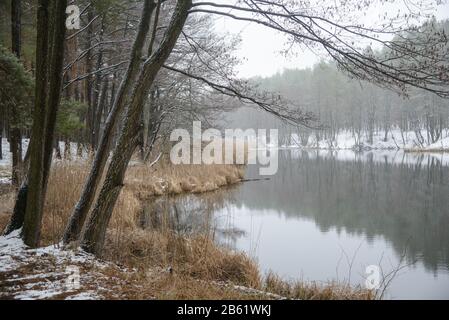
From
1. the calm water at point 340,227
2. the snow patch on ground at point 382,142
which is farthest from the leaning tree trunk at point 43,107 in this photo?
the snow patch on ground at point 382,142

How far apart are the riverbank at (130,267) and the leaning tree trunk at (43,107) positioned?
349 millimetres

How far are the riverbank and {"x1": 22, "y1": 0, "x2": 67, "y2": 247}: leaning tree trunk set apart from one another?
0.35 m

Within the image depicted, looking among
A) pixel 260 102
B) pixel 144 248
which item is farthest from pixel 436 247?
pixel 144 248

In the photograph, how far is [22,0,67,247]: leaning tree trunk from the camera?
3.78 meters

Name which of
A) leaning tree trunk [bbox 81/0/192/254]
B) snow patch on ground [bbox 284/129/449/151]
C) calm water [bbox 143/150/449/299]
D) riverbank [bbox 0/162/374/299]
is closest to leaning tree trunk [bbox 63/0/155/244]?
leaning tree trunk [bbox 81/0/192/254]

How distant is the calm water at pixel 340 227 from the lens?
237 inches

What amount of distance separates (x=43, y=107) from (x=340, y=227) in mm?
7486

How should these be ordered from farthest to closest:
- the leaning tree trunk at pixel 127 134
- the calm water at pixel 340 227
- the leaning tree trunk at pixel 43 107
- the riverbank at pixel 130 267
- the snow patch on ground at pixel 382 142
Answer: the snow patch on ground at pixel 382 142, the calm water at pixel 340 227, the leaning tree trunk at pixel 127 134, the leaning tree trunk at pixel 43 107, the riverbank at pixel 130 267

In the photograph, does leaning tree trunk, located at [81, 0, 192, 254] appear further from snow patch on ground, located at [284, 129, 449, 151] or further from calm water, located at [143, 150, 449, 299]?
snow patch on ground, located at [284, 129, 449, 151]

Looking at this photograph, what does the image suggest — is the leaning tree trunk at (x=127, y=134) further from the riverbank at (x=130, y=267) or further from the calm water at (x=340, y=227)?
the calm water at (x=340, y=227)

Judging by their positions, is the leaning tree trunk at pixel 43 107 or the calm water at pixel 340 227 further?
the calm water at pixel 340 227

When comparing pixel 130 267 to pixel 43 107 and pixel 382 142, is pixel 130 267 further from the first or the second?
→ pixel 382 142
